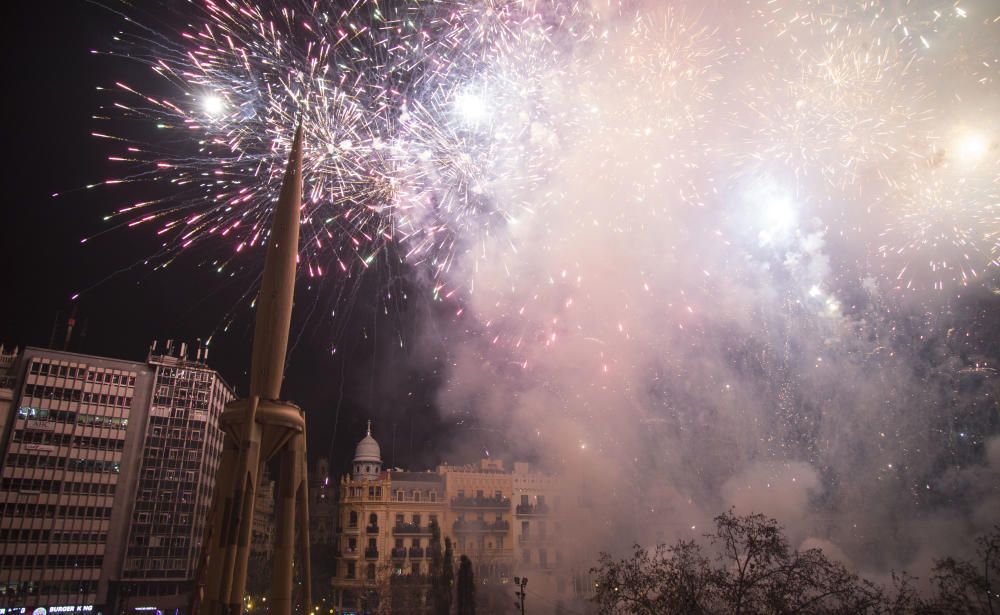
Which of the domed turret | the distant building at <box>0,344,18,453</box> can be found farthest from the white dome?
the distant building at <box>0,344,18,453</box>

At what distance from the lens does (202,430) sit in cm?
6794

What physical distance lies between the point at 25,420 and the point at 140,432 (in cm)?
964

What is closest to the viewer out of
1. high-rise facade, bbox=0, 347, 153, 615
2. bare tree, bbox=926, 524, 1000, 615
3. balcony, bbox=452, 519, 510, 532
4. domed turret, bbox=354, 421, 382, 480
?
bare tree, bbox=926, 524, 1000, 615

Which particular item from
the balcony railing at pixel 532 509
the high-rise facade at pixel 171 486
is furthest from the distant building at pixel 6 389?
the balcony railing at pixel 532 509

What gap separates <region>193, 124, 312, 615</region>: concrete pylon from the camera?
47.5ft

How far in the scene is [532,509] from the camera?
203 feet

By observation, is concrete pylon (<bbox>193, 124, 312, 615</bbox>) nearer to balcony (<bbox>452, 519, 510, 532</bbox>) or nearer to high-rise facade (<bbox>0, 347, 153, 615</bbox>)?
balcony (<bbox>452, 519, 510, 532</bbox>)

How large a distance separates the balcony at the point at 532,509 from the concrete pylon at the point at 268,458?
156ft

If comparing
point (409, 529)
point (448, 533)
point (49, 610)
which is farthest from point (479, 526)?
point (49, 610)

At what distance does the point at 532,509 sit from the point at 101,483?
137ft

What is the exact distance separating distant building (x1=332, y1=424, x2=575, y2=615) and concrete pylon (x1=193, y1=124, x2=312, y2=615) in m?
41.4

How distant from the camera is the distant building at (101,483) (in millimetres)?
55844

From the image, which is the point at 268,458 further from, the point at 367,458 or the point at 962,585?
the point at 367,458

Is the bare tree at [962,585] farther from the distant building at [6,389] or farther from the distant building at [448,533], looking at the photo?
the distant building at [6,389]
